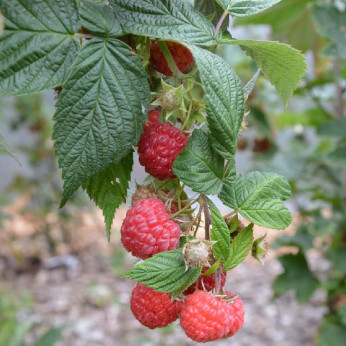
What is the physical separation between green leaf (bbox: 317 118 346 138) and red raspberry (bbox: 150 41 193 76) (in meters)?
1.14

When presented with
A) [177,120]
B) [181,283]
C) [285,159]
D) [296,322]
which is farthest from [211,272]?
[296,322]

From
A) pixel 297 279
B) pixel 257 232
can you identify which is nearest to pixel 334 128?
pixel 297 279

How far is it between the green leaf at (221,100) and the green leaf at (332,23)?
0.84m

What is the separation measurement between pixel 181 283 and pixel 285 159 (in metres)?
1.47

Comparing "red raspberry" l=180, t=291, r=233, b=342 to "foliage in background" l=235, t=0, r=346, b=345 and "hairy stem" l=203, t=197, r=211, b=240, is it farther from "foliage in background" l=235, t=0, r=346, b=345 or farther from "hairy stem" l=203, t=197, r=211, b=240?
"foliage in background" l=235, t=0, r=346, b=345

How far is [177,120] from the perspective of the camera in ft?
1.57

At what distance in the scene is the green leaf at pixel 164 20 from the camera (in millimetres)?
416

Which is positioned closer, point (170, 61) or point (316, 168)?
point (170, 61)

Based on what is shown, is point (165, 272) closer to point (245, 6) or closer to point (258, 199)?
point (258, 199)

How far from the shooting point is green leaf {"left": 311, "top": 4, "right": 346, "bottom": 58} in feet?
3.89

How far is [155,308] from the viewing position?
451 mm

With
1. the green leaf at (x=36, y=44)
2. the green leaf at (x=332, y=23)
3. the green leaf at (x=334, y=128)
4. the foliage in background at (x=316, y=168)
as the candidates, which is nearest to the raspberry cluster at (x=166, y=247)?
the green leaf at (x=36, y=44)

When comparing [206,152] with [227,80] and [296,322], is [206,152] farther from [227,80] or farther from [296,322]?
[296,322]

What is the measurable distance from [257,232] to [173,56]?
531mm
